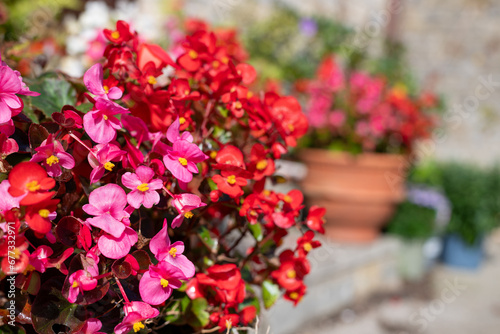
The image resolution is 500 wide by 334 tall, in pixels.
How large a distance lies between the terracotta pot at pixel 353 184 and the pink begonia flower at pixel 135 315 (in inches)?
107

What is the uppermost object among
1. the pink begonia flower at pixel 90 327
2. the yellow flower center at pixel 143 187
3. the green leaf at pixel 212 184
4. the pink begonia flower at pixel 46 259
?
the yellow flower center at pixel 143 187

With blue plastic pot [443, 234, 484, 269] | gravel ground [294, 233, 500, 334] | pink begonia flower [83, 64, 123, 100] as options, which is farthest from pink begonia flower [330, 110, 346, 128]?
pink begonia flower [83, 64, 123, 100]

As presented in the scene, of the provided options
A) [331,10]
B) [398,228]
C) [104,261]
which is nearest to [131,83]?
[104,261]

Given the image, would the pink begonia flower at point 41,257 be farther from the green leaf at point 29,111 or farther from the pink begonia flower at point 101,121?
the green leaf at point 29,111

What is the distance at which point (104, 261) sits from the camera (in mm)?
608

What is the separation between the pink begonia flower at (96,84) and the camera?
0.63 m

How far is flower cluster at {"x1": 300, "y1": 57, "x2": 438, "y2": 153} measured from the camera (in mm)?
3152

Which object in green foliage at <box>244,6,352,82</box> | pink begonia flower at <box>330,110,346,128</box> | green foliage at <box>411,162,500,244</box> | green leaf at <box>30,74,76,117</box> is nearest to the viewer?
green leaf at <box>30,74,76,117</box>

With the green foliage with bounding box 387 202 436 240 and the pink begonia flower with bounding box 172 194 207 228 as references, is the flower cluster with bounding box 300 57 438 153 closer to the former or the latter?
the green foliage with bounding box 387 202 436 240

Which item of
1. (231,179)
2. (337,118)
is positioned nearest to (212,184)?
(231,179)

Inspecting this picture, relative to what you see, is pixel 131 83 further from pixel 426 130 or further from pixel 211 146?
pixel 426 130

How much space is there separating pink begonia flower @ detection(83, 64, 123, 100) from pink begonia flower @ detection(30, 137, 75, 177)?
8cm

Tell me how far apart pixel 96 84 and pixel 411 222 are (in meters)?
3.27

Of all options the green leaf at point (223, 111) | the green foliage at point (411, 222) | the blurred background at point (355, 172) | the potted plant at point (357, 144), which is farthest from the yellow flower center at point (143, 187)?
the green foliage at point (411, 222)
